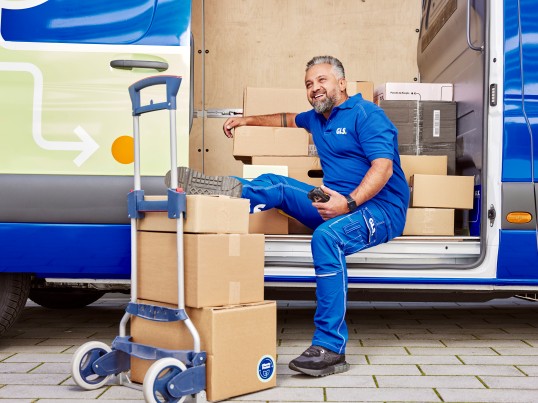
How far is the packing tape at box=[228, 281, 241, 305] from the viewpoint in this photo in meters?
2.60

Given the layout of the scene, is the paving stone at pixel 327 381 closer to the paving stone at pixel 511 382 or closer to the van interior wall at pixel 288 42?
the paving stone at pixel 511 382

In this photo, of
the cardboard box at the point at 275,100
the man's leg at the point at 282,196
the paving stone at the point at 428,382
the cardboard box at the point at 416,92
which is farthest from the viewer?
the cardboard box at the point at 416,92

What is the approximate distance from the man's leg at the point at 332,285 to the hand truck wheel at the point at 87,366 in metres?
0.81

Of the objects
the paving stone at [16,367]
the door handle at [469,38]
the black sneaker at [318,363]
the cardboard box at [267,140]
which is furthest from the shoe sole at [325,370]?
the door handle at [469,38]

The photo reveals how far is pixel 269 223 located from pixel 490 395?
1516 mm

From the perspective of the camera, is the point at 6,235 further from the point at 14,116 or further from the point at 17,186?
the point at 14,116

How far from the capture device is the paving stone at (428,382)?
2.73 metres

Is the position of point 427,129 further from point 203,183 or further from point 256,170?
point 203,183

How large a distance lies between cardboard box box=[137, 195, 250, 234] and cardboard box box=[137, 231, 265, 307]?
0.03 m

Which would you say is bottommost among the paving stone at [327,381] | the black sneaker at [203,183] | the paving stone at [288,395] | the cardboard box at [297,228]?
the paving stone at [327,381]

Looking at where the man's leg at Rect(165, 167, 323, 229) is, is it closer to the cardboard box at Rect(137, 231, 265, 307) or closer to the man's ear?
the man's ear

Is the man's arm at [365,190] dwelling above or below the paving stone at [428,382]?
above

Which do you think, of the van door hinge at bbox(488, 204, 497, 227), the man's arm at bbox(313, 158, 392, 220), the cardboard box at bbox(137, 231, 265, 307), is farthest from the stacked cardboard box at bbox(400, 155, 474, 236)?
the cardboard box at bbox(137, 231, 265, 307)

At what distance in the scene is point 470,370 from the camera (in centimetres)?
299
